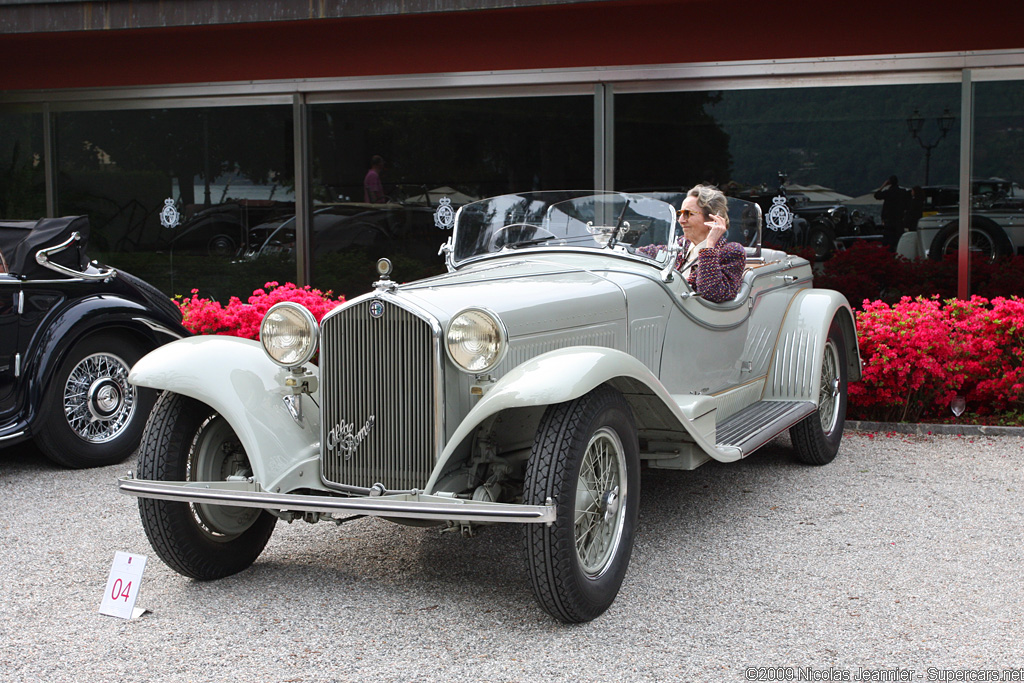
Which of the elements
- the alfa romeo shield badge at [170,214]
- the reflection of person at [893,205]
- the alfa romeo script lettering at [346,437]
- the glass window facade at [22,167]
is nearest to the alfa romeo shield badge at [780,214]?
Result: the reflection of person at [893,205]

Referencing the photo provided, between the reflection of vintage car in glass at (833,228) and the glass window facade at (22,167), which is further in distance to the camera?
the glass window facade at (22,167)

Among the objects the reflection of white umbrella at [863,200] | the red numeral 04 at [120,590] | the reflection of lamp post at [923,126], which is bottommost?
the red numeral 04 at [120,590]

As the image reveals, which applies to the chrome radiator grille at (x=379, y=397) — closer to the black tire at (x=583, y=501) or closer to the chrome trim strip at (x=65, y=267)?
the black tire at (x=583, y=501)

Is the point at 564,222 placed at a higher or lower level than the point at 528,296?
higher

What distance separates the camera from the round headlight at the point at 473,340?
3.50 m

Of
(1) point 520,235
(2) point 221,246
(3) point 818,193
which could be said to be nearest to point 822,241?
(3) point 818,193

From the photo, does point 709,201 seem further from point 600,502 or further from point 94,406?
point 94,406

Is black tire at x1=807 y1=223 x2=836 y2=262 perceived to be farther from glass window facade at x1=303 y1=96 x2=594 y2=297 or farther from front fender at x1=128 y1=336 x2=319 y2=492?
front fender at x1=128 y1=336 x2=319 y2=492

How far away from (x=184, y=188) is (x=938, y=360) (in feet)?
24.1

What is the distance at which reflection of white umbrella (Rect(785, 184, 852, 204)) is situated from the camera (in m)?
8.38

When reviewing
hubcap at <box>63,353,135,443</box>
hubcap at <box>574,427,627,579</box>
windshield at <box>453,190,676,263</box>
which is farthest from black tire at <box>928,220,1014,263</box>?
hubcap at <box>63,353,135,443</box>

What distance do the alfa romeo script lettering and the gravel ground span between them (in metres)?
0.58

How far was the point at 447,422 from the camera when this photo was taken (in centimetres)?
360

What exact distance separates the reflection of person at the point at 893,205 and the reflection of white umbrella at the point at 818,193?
0.98 ft
